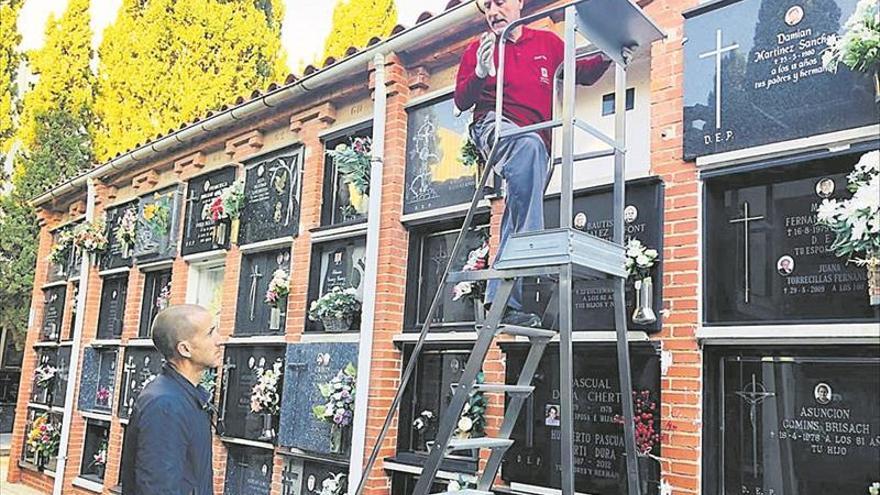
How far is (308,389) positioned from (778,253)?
3.37 metres

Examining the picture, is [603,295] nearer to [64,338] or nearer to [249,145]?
[249,145]

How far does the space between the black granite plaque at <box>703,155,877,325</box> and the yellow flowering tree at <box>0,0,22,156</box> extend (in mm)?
13676

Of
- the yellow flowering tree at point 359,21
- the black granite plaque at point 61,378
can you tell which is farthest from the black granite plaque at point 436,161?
the yellow flowering tree at point 359,21

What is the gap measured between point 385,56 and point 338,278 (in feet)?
5.14

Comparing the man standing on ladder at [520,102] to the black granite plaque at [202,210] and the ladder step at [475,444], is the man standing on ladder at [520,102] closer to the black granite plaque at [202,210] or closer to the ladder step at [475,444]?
the ladder step at [475,444]

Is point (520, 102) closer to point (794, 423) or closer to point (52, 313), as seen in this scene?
point (794, 423)

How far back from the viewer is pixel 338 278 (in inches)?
226

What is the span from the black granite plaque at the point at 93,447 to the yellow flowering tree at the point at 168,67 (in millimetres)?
6748

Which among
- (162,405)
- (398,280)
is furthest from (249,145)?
(162,405)

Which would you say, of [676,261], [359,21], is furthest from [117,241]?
[676,261]

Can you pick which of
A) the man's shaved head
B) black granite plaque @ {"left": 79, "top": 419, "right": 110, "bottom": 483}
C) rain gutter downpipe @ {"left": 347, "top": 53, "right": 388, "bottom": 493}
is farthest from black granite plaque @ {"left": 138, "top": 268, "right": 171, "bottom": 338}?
the man's shaved head

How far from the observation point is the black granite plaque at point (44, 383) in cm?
949

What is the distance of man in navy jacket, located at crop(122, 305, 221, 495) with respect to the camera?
8.53 ft

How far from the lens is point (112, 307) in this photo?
28.8ft
